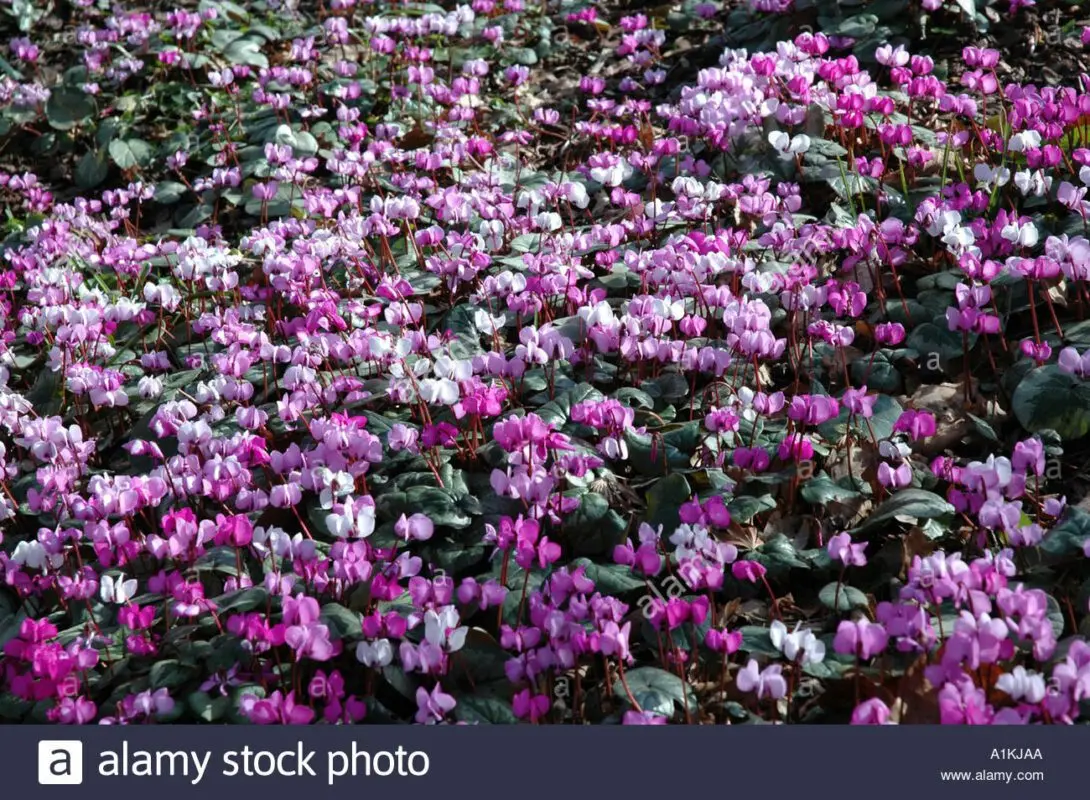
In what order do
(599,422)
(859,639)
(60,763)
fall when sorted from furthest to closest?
1. (599,422)
2. (60,763)
3. (859,639)

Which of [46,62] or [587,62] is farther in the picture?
[46,62]

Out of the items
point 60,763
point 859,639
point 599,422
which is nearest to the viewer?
point 859,639

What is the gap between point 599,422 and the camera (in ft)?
8.18

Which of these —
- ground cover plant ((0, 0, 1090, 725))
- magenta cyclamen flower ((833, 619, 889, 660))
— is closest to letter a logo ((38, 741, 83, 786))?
ground cover plant ((0, 0, 1090, 725))

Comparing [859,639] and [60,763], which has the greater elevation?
[859,639]

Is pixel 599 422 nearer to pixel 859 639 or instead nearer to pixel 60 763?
pixel 859 639

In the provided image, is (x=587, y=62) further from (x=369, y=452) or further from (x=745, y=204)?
(x=369, y=452)

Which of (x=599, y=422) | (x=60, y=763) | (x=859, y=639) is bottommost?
(x=60, y=763)

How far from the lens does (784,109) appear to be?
3691mm

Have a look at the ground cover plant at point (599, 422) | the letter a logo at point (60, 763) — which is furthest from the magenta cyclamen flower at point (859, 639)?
the letter a logo at point (60, 763)

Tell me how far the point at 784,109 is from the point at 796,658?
2296 millimetres

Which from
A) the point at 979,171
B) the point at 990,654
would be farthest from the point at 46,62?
the point at 990,654

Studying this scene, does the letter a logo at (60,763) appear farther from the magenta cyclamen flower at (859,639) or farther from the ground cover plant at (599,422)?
the magenta cyclamen flower at (859,639)

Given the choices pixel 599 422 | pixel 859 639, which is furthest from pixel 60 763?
pixel 859 639
